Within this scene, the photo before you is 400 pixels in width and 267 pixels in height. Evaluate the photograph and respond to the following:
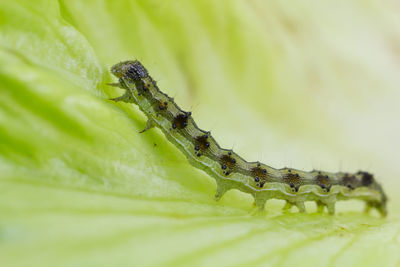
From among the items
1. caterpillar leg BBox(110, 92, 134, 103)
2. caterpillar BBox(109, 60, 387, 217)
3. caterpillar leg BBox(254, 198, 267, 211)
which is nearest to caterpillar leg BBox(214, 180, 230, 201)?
caterpillar BBox(109, 60, 387, 217)

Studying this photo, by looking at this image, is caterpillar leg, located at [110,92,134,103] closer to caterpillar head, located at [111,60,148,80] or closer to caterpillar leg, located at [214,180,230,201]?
caterpillar head, located at [111,60,148,80]

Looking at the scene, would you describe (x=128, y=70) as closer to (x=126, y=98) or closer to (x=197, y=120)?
(x=126, y=98)

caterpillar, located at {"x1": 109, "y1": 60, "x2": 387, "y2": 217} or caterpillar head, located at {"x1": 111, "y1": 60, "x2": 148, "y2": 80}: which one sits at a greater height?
caterpillar head, located at {"x1": 111, "y1": 60, "x2": 148, "y2": 80}

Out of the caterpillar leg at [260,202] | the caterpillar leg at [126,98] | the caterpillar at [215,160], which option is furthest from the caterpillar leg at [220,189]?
the caterpillar leg at [126,98]

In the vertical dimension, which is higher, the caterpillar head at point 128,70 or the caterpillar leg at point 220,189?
the caterpillar head at point 128,70

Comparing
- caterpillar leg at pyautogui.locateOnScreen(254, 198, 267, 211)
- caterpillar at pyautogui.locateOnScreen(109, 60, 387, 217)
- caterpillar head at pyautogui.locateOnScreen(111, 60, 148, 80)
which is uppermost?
caterpillar head at pyautogui.locateOnScreen(111, 60, 148, 80)

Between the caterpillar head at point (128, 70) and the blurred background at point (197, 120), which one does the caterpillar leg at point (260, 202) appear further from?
the caterpillar head at point (128, 70)
